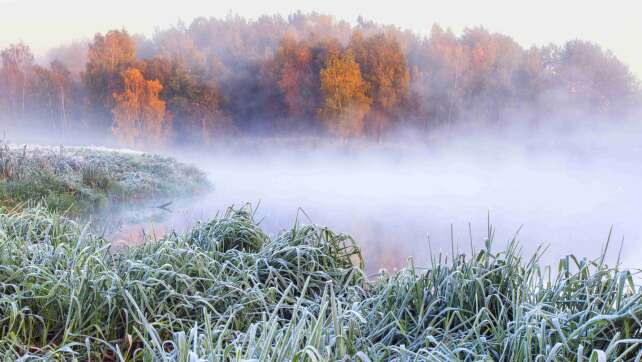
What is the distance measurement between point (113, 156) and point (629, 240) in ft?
29.0

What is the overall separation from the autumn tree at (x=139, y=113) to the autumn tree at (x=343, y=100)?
15.6 ft

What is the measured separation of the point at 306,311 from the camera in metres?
1.17

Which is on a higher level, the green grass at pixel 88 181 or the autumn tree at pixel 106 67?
the autumn tree at pixel 106 67

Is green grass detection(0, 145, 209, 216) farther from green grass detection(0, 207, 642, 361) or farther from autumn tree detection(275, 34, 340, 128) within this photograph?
autumn tree detection(275, 34, 340, 128)

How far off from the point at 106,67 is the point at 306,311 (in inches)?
656

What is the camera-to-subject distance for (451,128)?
1747 centimetres

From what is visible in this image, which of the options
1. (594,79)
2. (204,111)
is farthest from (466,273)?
(594,79)

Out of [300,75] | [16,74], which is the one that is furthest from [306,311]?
[16,74]

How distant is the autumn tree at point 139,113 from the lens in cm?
1508

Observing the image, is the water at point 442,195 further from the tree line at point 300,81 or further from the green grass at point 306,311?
the tree line at point 300,81

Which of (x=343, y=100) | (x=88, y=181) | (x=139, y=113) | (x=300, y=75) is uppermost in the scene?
(x=300, y=75)

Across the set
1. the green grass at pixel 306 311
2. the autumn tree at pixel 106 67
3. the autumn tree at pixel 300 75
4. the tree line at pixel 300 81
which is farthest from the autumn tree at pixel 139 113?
the green grass at pixel 306 311

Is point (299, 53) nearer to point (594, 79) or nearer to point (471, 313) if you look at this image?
point (594, 79)

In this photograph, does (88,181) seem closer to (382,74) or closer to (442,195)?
(442,195)
